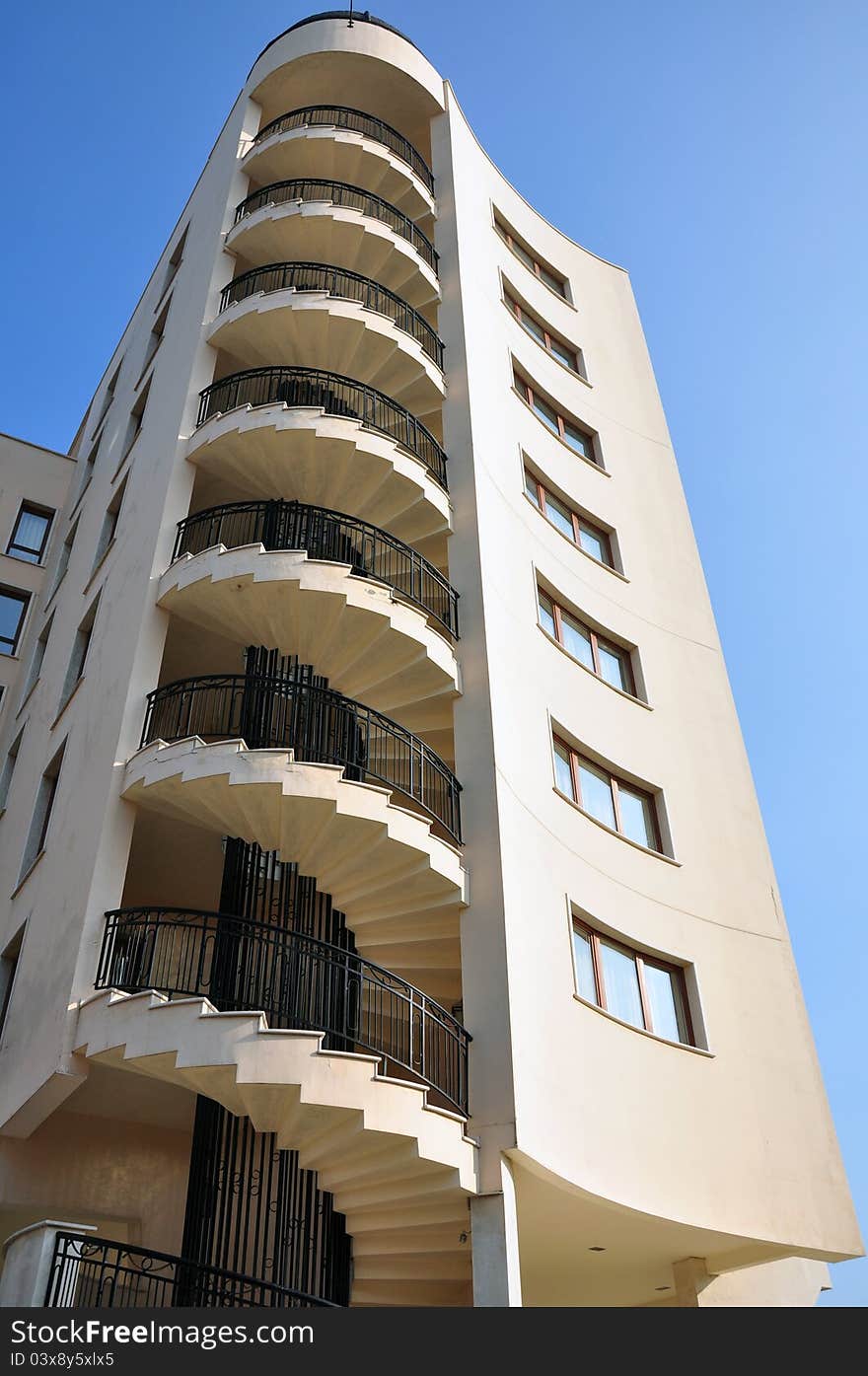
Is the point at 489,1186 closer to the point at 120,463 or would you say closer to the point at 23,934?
the point at 23,934

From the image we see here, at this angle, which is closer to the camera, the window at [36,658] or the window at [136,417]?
the window at [136,417]

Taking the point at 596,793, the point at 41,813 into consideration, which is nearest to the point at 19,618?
the point at 41,813

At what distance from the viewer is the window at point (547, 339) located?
904 inches

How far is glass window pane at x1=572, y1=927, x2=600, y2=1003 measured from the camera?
1369 centimetres

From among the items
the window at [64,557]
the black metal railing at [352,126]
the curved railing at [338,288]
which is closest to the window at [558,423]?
the curved railing at [338,288]

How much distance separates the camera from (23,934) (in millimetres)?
14594

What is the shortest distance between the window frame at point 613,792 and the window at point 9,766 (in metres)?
10.3

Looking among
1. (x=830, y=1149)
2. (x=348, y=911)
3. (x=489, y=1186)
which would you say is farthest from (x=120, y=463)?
(x=830, y=1149)

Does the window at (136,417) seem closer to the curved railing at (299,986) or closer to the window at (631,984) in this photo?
the curved railing at (299,986)

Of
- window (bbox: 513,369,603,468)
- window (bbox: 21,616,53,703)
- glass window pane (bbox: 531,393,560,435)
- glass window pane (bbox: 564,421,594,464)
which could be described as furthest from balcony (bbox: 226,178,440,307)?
window (bbox: 21,616,53,703)

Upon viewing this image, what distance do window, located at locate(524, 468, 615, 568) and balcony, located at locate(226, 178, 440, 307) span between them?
4.08m

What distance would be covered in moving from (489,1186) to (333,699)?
591cm

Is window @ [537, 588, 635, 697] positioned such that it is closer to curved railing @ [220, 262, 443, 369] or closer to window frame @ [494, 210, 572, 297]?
curved railing @ [220, 262, 443, 369]

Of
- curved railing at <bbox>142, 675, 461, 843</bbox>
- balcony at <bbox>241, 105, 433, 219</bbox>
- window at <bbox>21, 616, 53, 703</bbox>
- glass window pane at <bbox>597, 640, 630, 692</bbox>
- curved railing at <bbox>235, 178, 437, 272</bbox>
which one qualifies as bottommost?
curved railing at <bbox>142, 675, 461, 843</bbox>
